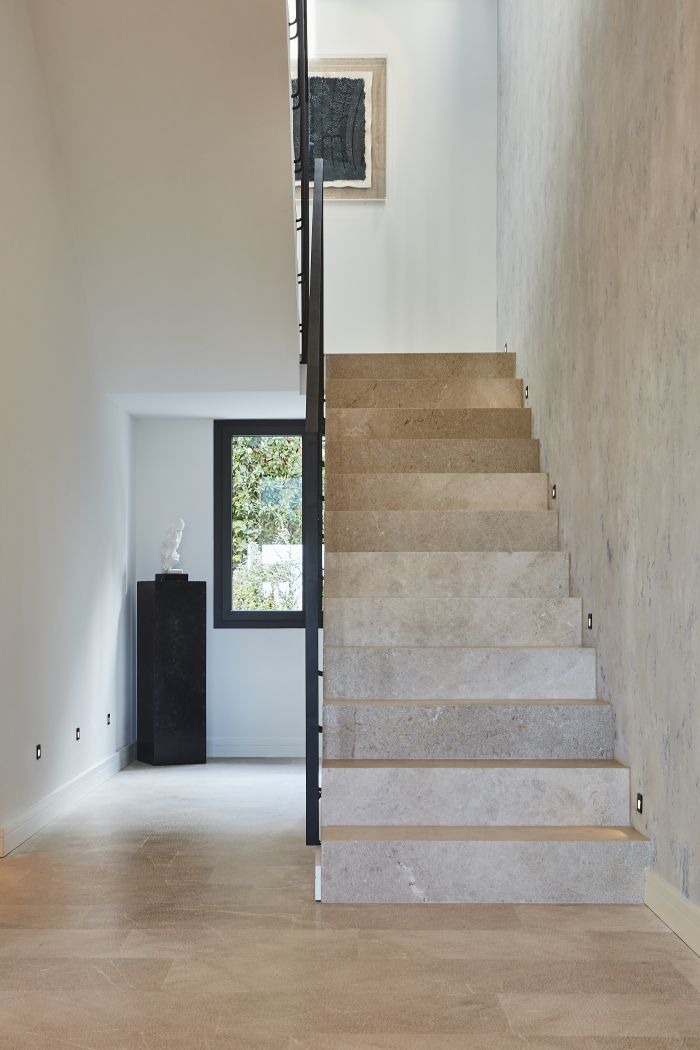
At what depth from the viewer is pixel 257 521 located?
6.98 m

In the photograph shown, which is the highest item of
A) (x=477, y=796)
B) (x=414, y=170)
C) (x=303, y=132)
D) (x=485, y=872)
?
(x=414, y=170)

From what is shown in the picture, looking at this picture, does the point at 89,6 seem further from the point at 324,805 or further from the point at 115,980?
the point at 115,980

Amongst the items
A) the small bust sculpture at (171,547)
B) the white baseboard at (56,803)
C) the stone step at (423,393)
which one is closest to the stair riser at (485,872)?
the white baseboard at (56,803)

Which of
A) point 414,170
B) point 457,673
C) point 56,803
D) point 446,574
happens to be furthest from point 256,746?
point 414,170

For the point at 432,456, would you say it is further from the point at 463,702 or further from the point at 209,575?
the point at 209,575

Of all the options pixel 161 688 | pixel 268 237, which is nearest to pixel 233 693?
pixel 161 688

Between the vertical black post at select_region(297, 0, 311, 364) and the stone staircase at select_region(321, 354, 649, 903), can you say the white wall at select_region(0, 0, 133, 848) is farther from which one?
the stone staircase at select_region(321, 354, 649, 903)

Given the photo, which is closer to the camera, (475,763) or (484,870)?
(484,870)

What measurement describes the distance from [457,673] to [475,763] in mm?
398

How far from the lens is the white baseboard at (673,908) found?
2.69 m

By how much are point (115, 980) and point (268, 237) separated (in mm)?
3313

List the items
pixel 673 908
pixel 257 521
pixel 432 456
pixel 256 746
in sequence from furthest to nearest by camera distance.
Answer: pixel 257 521, pixel 256 746, pixel 432 456, pixel 673 908

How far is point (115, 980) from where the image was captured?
98.0 inches

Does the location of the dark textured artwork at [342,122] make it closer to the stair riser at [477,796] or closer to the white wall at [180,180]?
the white wall at [180,180]
